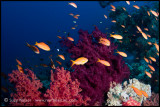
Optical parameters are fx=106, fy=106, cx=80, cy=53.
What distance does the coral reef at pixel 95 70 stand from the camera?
10.8 feet

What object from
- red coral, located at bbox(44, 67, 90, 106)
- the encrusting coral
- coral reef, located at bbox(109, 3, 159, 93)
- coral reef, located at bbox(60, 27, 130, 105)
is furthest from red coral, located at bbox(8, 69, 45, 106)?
coral reef, located at bbox(109, 3, 159, 93)

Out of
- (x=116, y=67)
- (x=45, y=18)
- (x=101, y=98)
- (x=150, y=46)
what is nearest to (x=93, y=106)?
(x=101, y=98)

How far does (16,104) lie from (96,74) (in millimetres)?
2352

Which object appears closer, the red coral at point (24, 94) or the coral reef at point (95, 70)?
the red coral at point (24, 94)

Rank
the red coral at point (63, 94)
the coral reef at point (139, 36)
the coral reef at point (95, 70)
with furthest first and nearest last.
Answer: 1. the coral reef at point (139, 36)
2. the coral reef at point (95, 70)
3. the red coral at point (63, 94)

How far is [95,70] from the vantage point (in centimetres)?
353

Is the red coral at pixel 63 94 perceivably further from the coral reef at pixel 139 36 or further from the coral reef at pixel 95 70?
the coral reef at pixel 139 36

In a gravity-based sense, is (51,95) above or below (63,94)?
above

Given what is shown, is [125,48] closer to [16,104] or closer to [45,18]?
[16,104]

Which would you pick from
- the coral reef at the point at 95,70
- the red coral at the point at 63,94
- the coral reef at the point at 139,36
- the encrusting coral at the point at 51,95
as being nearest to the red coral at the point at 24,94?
the encrusting coral at the point at 51,95

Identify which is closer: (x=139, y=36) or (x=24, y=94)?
(x=24, y=94)

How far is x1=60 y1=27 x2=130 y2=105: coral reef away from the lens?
10.8ft

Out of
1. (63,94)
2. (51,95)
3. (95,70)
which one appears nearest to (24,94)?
(51,95)

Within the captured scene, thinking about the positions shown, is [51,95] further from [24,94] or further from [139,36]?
[139,36]
